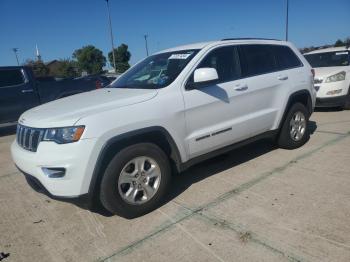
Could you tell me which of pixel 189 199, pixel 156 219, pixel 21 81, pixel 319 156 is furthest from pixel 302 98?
pixel 21 81

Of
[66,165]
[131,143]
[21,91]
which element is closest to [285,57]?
[131,143]

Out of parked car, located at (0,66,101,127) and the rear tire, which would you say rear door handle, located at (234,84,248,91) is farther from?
parked car, located at (0,66,101,127)

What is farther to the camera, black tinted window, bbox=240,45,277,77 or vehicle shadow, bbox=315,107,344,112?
vehicle shadow, bbox=315,107,344,112

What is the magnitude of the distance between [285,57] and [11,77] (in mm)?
7295

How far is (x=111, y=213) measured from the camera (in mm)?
3867

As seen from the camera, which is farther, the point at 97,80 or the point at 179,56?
the point at 97,80

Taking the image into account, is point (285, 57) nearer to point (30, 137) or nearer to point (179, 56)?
point (179, 56)

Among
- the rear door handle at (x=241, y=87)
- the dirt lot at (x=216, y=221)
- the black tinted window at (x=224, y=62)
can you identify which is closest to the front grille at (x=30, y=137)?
the dirt lot at (x=216, y=221)

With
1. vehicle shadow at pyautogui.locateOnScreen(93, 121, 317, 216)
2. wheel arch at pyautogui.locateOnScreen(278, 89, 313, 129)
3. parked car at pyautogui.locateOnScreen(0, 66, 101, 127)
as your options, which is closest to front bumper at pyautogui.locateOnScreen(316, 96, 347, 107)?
wheel arch at pyautogui.locateOnScreen(278, 89, 313, 129)

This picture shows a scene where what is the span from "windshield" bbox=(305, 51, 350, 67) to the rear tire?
4183mm

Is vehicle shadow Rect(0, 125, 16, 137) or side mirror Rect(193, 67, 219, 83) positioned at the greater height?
side mirror Rect(193, 67, 219, 83)

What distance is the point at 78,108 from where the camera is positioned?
3.53m

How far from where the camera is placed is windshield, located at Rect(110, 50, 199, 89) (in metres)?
4.14

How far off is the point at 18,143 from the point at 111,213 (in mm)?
1303
